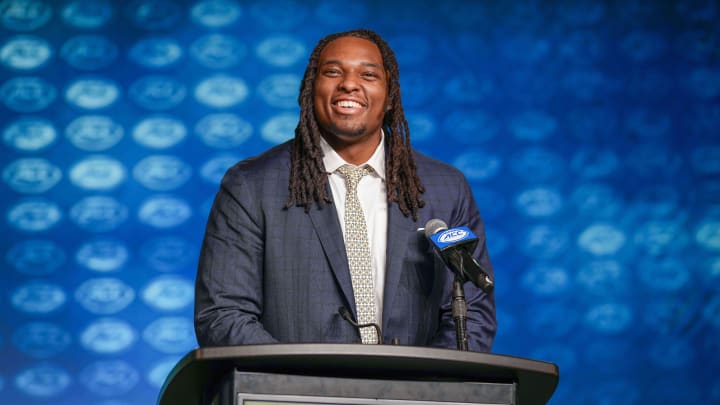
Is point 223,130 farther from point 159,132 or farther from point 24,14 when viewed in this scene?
point 24,14

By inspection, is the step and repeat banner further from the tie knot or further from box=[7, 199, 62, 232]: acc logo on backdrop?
the tie knot

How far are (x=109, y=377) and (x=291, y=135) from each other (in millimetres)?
1071

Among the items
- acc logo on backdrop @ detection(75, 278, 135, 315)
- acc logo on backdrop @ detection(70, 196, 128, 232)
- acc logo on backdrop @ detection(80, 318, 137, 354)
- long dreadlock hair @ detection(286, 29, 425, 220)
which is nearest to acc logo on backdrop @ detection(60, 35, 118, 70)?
acc logo on backdrop @ detection(70, 196, 128, 232)

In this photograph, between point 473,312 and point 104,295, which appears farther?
point 104,295

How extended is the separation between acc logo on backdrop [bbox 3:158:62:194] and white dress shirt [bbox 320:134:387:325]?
1543 mm

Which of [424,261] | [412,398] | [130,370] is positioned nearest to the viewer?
[412,398]

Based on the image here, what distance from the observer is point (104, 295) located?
12.0 feet

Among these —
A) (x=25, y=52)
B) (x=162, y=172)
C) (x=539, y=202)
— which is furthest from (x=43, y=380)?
(x=539, y=202)

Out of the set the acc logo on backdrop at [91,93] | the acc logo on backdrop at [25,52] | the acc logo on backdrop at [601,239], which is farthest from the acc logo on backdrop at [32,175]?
the acc logo on backdrop at [601,239]

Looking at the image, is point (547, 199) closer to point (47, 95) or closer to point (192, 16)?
point (192, 16)

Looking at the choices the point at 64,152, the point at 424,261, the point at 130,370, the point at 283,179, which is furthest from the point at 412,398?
the point at 64,152

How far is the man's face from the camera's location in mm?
2516

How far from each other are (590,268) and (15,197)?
209 centimetres

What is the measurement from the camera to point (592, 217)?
380 cm
